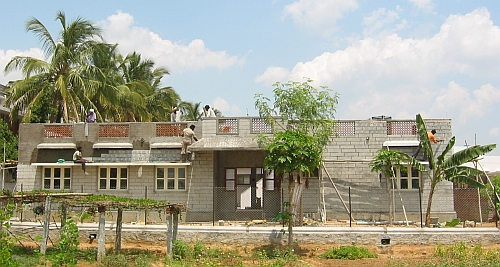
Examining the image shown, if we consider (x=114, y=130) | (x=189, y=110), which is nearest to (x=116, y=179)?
(x=114, y=130)

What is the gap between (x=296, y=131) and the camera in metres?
21.9

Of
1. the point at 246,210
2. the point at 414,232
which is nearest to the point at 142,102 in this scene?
the point at 246,210

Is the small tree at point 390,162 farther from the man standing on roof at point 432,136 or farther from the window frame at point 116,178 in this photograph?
the window frame at point 116,178

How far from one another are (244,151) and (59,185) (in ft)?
27.8

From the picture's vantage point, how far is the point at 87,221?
73.9 feet

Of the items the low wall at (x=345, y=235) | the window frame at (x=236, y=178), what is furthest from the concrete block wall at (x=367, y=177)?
the low wall at (x=345, y=235)

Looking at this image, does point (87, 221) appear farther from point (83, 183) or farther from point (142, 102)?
point (142, 102)

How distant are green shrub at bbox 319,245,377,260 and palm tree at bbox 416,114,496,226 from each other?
3494 mm

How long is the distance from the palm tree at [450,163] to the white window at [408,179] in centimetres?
159

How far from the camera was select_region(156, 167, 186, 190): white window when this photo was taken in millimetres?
25500

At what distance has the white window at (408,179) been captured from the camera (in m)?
24.7

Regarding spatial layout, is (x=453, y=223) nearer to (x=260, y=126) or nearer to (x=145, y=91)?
(x=260, y=126)

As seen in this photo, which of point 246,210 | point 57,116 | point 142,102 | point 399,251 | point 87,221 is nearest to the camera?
point 399,251

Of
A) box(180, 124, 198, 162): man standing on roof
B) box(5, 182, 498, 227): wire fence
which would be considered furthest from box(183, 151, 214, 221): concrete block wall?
box(180, 124, 198, 162): man standing on roof
